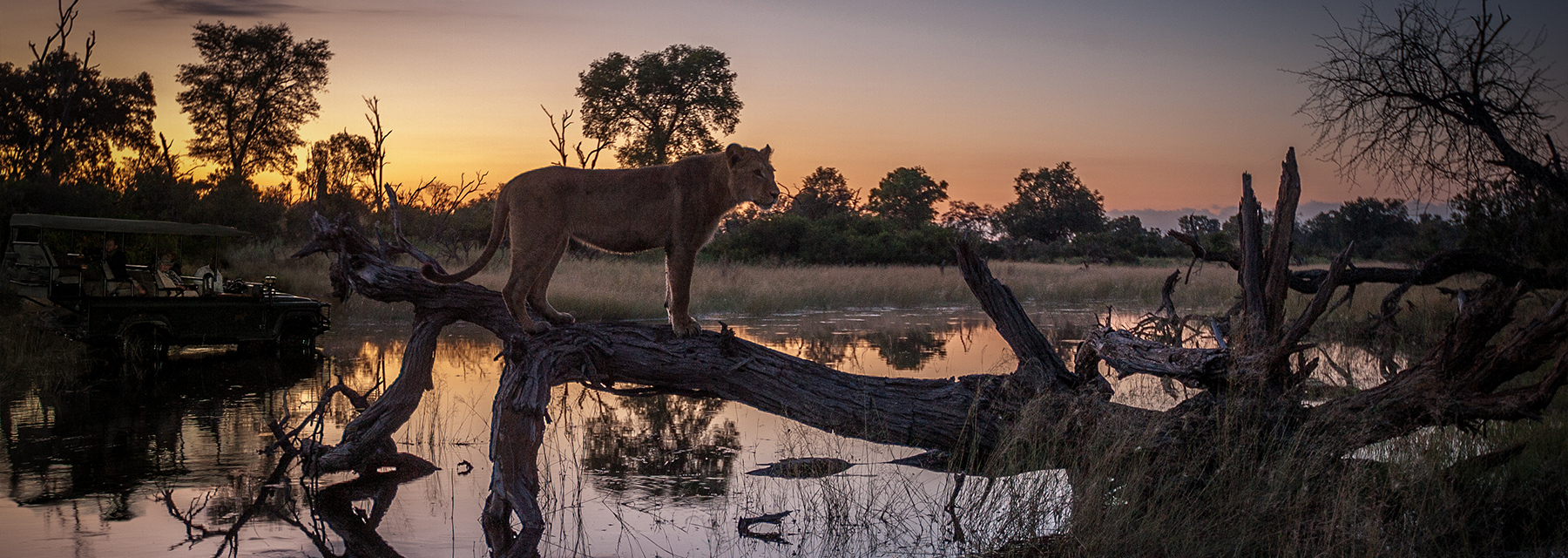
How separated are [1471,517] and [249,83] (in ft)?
139

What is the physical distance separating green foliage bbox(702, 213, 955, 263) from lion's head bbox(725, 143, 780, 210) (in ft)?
97.8

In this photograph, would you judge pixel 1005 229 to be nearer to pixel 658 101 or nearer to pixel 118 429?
pixel 658 101

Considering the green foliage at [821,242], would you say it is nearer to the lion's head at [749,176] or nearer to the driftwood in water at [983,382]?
the driftwood in water at [983,382]

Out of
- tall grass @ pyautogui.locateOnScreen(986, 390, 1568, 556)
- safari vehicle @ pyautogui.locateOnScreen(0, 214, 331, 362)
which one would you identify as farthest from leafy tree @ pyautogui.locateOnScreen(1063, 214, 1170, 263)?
tall grass @ pyautogui.locateOnScreen(986, 390, 1568, 556)

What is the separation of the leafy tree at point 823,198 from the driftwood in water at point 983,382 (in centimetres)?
3298

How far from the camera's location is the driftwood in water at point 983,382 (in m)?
6.02

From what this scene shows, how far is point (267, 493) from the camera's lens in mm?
7652

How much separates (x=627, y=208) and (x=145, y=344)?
36.0 feet

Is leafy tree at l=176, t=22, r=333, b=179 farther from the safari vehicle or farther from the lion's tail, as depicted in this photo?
the lion's tail

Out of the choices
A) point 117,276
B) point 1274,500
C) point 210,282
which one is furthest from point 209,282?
point 1274,500

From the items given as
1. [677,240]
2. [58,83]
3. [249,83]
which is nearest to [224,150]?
[249,83]

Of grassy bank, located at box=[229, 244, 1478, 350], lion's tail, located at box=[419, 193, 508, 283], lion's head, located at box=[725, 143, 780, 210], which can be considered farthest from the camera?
grassy bank, located at box=[229, 244, 1478, 350]

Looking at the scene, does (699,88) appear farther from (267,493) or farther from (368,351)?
(267,493)

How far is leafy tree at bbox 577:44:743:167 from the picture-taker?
108ft
